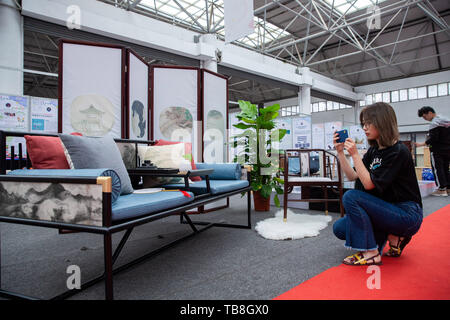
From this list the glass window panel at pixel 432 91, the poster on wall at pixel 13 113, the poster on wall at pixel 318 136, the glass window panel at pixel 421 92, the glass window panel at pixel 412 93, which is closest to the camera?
the poster on wall at pixel 13 113

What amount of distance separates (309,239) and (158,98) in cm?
266

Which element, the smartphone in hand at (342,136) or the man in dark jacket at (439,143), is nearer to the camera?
the smartphone in hand at (342,136)

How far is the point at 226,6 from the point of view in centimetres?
468

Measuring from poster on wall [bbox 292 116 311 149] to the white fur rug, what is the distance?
6222 mm

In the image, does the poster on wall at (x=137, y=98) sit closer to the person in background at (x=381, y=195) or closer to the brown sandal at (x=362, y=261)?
the person in background at (x=381, y=195)

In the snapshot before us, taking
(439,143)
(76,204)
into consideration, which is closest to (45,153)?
(76,204)

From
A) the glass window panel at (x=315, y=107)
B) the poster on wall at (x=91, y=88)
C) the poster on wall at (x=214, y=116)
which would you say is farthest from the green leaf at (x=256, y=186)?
the glass window panel at (x=315, y=107)

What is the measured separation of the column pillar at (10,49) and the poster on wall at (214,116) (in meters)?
3.45

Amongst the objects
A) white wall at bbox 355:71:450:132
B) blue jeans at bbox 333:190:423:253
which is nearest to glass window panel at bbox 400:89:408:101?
white wall at bbox 355:71:450:132

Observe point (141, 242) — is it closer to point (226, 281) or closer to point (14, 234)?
point (226, 281)

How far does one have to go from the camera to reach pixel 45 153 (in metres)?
1.65

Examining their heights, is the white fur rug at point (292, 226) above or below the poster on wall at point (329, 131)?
below

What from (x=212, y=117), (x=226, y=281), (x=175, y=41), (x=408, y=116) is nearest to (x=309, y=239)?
(x=226, y=281)

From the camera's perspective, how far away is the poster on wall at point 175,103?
3.82 metres
